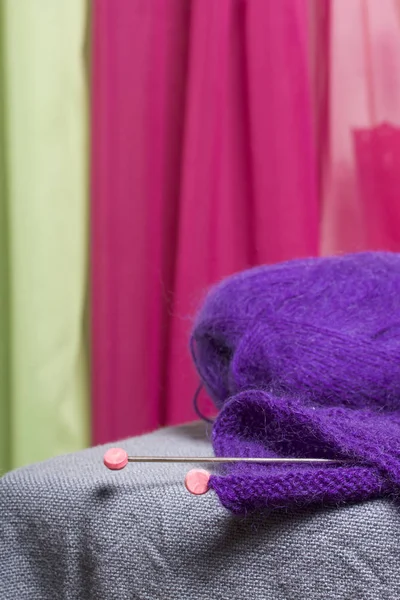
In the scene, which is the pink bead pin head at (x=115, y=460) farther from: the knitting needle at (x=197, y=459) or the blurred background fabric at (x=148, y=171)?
the blurred background fabric at (x=148, y=171)

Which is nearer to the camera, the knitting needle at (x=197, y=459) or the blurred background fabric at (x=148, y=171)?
the knitting needle at (x=197, y=459)

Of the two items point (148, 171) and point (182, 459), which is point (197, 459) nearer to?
point (182, 459)

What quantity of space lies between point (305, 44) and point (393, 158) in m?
0.21

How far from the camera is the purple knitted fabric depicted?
0.45 m

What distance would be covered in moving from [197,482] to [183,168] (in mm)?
605

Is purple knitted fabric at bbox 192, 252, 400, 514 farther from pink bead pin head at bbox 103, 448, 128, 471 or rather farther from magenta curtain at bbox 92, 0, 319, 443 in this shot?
magenta curtain at bbox 92, 0, 319, 443

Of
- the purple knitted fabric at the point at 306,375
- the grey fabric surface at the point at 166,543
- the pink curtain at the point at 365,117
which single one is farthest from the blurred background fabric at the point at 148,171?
the grey fabric surface at the point at 166,543

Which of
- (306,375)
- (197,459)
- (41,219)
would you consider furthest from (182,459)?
(41,219)

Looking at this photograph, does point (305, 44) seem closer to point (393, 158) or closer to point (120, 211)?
point (393, 158)

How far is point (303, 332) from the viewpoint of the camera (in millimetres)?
576

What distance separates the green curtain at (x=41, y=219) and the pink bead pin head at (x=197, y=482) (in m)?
0.56

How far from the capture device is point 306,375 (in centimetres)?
56

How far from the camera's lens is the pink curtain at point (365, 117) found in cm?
93

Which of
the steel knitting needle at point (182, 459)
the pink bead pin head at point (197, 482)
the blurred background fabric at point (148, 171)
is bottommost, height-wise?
the pink bead pin head at point (197, 482)
